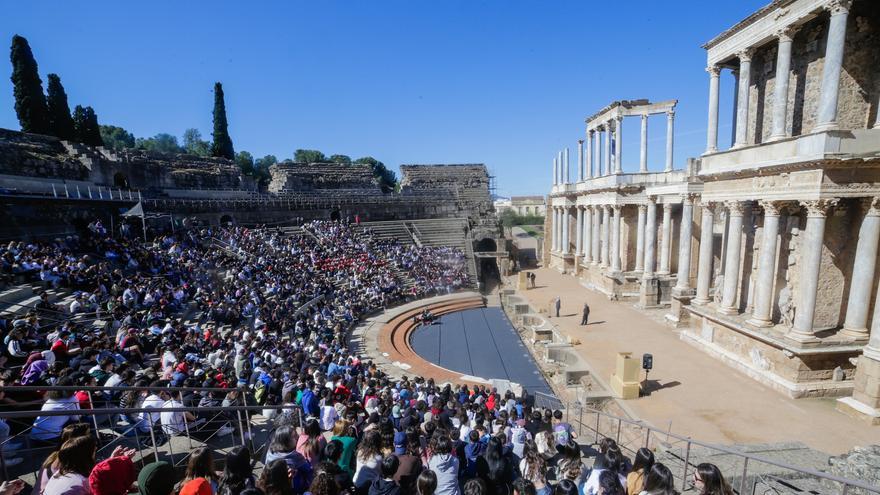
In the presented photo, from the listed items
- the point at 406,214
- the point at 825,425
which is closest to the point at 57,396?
the point at 825,425

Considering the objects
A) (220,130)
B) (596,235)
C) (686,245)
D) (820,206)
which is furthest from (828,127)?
(220,130)

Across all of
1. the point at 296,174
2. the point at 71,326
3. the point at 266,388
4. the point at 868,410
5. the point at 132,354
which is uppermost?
the point at 296,174

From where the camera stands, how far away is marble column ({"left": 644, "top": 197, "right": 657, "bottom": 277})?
21.7 meters

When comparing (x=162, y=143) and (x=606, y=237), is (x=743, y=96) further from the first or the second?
(x=162, y=143)

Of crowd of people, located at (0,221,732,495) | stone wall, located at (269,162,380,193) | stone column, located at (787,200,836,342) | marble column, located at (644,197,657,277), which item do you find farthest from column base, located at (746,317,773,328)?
stone wall, located at (269,162,380,193)

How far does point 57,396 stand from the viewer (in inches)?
219

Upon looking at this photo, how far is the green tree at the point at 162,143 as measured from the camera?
274ft

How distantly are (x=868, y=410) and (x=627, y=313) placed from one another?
1054 centimetres

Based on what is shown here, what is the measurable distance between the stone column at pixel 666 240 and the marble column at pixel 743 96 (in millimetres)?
7313

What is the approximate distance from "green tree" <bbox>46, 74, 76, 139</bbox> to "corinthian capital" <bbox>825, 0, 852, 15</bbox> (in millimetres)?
43393

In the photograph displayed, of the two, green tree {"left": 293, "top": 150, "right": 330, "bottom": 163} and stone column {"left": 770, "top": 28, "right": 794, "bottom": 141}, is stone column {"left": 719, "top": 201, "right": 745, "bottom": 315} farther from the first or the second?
green tree {"left": 293, "top": 150, "right": 330, "bottom": 163}

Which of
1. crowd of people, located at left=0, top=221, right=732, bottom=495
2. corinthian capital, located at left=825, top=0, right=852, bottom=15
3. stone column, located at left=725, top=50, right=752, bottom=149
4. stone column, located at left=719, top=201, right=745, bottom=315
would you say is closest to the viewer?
crowd of people, located at left=0, top=221, right=732, bottom=495

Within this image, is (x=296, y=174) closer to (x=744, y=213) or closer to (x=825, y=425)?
(x=744, y=213)

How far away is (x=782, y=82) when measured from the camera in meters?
11.7
